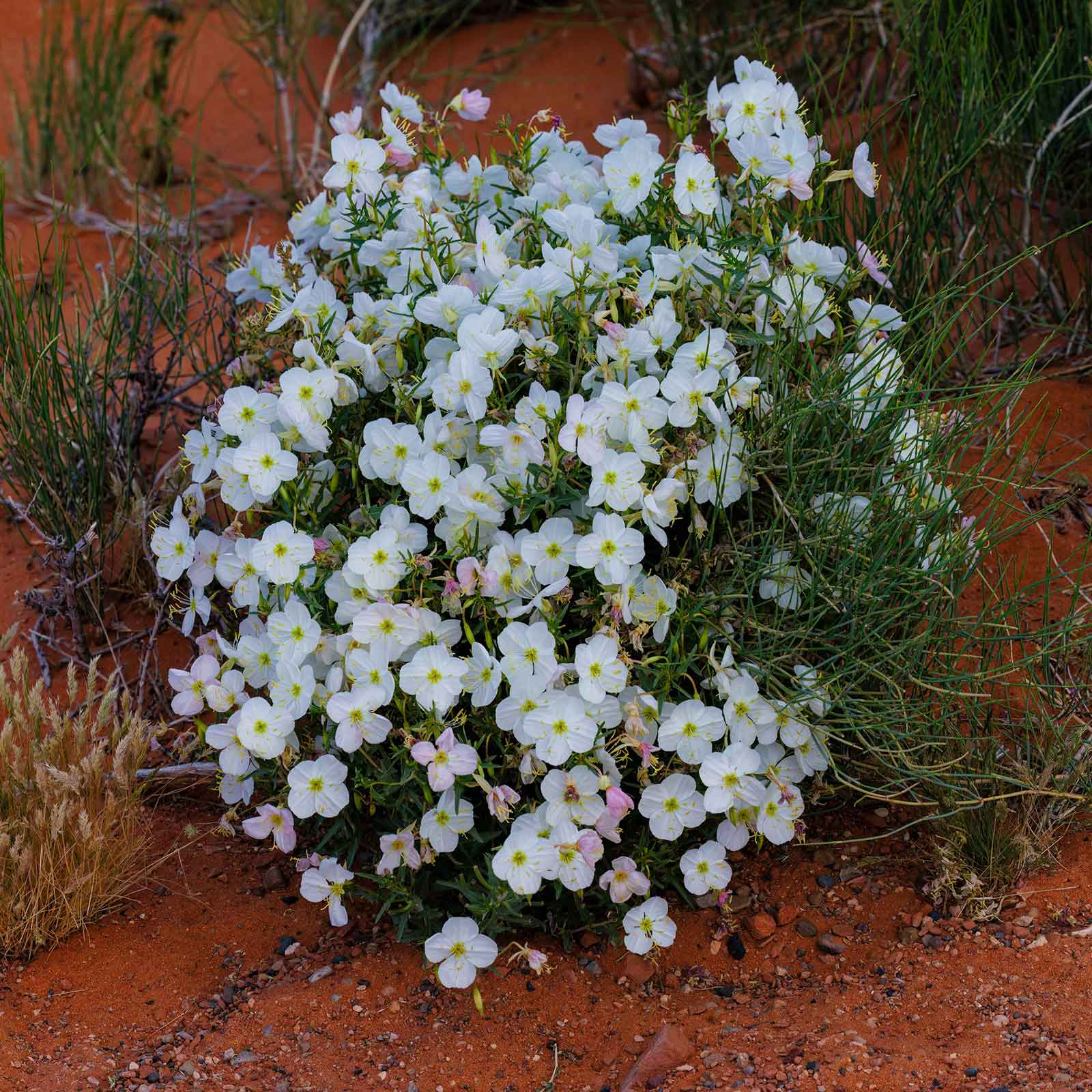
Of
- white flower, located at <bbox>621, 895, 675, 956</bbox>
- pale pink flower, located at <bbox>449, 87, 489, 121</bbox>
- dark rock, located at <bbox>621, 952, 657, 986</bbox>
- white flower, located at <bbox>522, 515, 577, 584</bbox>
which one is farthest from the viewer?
pale pink flower, located at <bbox>449, 87, 489, 121</bbox>

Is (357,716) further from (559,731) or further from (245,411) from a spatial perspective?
(245,411)

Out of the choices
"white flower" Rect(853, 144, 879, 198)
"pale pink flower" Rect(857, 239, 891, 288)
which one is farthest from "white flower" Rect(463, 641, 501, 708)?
"white flower" Rect(853, 144, 879, 198)

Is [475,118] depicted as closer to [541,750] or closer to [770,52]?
[541,750]

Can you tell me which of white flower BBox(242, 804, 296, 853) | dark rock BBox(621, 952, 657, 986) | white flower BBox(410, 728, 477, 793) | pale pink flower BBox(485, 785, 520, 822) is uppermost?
white flower BBox(410, 728, 477, 793)

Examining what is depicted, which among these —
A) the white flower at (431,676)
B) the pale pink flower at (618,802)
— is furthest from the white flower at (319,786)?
the pale pink flower at (618,802)

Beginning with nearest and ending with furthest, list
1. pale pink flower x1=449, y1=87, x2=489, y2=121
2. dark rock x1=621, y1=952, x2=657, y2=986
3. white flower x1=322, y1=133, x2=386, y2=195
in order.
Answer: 1. dark rock x1=621, y1=952, x2=657, y2=986
2. white flower x1=322, y1=133, x2=386, y2=195
3. pale pink flower x1=449, y1=87, x2=489, y2=121

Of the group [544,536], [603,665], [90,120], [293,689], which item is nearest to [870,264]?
[544,536]

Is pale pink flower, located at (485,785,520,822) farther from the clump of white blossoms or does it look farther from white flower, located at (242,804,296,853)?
white flower, located at (242,804,296,853)
